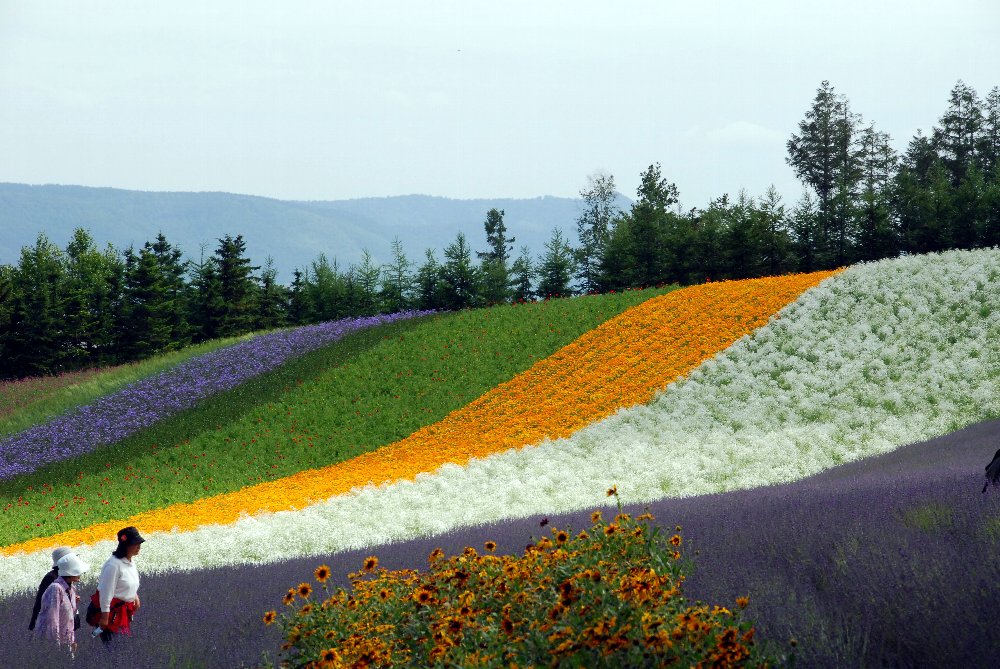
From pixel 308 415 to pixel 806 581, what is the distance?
2367 centimetres

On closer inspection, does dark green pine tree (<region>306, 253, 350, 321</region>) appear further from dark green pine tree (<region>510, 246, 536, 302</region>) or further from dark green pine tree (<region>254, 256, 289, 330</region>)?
dark green pine tree (<region>510, 246, 536, 302</region>)

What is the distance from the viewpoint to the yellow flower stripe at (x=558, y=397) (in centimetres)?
2006

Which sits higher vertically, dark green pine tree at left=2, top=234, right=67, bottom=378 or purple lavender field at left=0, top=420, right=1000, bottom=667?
dark green pine tree at left=2, top=234, right=67, bottom=378

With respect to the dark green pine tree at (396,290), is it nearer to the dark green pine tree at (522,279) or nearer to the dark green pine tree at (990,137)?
the dark green pine tree at (522,279)

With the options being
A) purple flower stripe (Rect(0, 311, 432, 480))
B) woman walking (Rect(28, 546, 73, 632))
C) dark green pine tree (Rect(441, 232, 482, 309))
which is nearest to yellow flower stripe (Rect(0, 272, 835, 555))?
woman walking (Rect(28, 546, 73, 632))

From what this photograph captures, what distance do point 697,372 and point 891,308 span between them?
640 centimetres

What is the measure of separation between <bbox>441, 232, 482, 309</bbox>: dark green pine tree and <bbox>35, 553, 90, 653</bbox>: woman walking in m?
36.7

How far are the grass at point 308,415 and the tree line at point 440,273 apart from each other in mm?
10994

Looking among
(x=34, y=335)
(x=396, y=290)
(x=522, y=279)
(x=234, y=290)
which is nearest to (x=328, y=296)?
(x=396, y=290)

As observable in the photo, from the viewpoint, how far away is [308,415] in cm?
2861

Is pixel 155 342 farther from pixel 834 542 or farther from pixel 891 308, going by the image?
pixel 834 542

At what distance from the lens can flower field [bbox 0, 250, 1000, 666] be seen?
48.2 feet

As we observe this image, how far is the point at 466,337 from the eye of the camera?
3406 centimetres

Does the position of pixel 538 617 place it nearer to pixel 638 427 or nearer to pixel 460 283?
pixel 638 427
